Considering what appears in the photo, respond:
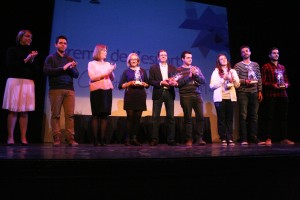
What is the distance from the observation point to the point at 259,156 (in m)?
2.30

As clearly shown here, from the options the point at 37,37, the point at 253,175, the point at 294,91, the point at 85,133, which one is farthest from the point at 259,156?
the point at 294,91

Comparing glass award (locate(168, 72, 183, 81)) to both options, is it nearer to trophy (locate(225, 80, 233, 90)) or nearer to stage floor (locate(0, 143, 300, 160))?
trophy (locate(225, 80, 233, 90))

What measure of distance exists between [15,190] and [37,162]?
7.8 inches

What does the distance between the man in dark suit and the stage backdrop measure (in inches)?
53.8

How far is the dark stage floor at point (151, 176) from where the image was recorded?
5.93ft

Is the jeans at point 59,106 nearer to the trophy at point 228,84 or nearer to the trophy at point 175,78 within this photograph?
the trophy at point 175,78

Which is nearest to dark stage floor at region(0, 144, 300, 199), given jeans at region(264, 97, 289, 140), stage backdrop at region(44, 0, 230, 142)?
jeans at region(264, 97, 289, 140)

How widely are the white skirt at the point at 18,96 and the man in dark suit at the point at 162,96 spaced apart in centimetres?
183

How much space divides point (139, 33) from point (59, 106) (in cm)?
285

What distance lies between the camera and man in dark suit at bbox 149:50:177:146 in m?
4.86

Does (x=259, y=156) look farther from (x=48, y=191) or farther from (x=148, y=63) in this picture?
(x=148, y=63)

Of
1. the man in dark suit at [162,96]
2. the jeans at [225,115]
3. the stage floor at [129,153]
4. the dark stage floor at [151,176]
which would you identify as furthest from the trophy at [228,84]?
the dark stage floor at [151,176]

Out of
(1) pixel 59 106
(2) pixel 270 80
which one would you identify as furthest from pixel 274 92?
(1) pixel 59 106

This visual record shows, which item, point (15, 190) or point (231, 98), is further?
point (231, 98)
